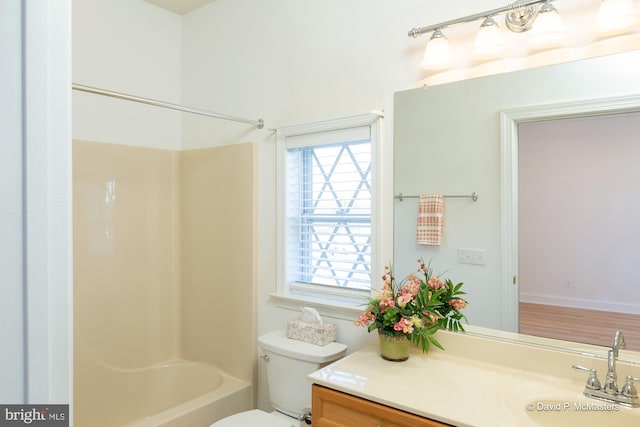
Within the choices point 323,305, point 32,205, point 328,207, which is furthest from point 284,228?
point 32,205

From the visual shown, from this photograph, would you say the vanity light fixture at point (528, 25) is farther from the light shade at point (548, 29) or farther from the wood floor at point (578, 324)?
the wood floor at point (578, 324)

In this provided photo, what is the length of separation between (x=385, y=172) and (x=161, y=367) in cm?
213

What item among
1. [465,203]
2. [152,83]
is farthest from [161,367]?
[465,203]

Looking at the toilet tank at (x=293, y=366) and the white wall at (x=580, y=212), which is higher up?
the white wall at (x=580, y=212)

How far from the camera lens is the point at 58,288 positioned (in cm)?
43

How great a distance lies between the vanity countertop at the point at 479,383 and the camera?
4.36 feet

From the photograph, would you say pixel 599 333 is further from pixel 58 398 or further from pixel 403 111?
pixel 58 398

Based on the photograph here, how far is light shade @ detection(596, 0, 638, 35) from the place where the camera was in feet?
4.85

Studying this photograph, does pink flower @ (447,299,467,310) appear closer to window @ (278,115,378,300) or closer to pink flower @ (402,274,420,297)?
pink flower @ (402,274,420,297)

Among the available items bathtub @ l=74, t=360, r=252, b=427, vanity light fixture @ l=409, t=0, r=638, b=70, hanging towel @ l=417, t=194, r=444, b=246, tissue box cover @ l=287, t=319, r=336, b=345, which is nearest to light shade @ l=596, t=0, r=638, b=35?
vanity light fixture @ l=409, t=0, r=638, b=70

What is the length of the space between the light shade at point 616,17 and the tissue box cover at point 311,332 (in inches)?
68.6

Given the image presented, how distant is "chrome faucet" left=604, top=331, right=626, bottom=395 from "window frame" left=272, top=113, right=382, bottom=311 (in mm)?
976

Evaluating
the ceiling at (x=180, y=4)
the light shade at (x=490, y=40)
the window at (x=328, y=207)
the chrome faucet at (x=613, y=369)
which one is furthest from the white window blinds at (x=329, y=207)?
the ceiling at (x=180, y=4)

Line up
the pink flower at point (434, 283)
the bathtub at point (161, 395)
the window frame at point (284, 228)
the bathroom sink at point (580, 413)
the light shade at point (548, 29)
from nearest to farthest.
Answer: the bathroom sink at point (580, 413), the light shade at point (548, 29), the pink flower at point (434, 283), the window frame at point (284, 228), the bathtub at point (161, 395)
